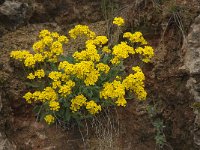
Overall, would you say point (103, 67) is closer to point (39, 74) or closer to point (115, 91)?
point (115, 91)

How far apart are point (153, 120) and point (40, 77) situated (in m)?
1.29

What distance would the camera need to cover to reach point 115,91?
15.2 feet

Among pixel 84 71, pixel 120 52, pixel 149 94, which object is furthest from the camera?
pixel 149 94

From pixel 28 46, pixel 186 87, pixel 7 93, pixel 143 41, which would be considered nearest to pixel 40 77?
pixel 7 93

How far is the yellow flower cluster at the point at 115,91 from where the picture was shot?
4637 mm

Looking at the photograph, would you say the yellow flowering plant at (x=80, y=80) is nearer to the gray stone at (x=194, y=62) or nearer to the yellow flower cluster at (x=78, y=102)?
the yellow flower cluster at (x=78, y=102)

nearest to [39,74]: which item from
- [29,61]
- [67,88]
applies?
[29,61]

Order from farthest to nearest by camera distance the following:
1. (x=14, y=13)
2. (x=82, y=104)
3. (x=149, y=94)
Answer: (x=14, y=13)
(x=149, y=94)
(x=82, y=104)

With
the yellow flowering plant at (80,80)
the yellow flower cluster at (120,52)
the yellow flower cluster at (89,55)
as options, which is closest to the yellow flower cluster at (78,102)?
the yellow flowering plant at (80,80)

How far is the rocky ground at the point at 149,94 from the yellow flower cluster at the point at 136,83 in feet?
1.09

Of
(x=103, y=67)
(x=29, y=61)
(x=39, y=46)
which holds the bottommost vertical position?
(x=103, y=67)

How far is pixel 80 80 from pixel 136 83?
586 mm

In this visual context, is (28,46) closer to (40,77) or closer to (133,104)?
(40,77)

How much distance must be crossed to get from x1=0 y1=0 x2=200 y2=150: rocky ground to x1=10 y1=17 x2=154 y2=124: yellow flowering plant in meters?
0.15
